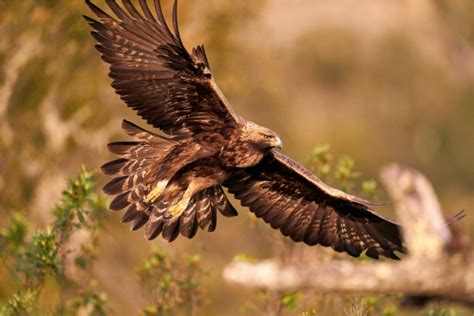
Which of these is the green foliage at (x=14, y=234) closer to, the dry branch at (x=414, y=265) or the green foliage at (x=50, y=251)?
the green foliage at (x=50, y=251)

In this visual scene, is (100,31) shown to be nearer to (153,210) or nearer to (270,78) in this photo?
(153,210)

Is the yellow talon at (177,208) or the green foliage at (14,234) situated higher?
the yellow talon at (177,208)

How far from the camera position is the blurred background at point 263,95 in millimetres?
18312

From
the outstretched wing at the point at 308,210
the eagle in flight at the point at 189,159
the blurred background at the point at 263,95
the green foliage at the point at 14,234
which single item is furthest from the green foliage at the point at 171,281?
the green foliage at the point at 14,234

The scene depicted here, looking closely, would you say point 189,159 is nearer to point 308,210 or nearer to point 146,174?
point 146,174

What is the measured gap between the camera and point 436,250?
502 centimetres

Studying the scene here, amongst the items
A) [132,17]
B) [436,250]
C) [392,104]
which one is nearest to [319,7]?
[392,104]

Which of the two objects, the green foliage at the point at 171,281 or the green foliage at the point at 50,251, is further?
the green foliage at the point at 171,281

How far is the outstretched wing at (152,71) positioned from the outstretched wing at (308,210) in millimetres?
1033

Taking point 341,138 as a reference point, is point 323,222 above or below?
below

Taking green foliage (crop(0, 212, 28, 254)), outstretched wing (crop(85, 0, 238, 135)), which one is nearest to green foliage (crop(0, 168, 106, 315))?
green foliage (crop(0, 212, 28, 254))

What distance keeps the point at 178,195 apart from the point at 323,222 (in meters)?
1.50

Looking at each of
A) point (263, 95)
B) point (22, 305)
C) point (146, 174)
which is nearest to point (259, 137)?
point (146, 174)

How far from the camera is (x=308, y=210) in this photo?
1000 centimetres
